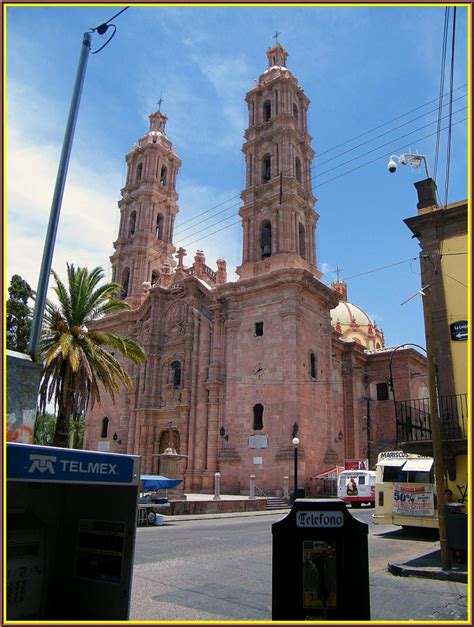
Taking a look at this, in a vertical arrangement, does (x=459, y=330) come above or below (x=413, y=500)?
above

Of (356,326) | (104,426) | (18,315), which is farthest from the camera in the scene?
(356,326)

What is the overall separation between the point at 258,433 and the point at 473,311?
79.8ft

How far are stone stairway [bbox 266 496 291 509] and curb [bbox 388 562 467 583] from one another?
18746 mm

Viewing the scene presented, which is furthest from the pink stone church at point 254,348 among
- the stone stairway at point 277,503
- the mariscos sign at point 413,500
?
the mariscos sign at point 413,500

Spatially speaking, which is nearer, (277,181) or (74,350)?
(74,350)

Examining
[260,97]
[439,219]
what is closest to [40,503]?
[439,219]

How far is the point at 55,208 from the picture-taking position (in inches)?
364

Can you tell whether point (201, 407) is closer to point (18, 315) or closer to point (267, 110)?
point (18, 315)

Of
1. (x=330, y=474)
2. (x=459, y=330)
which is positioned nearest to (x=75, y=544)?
(x=459, y=330)

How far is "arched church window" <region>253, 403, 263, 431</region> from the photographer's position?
33312 millimetres

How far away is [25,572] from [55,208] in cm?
601

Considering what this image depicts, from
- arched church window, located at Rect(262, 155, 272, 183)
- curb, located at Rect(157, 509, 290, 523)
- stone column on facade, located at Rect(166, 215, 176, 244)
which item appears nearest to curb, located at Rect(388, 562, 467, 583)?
curb, located at Rect(157, 509, 290, 523)

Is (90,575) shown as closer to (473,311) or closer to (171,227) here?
(473,311)

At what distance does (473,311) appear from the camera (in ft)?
32.4
